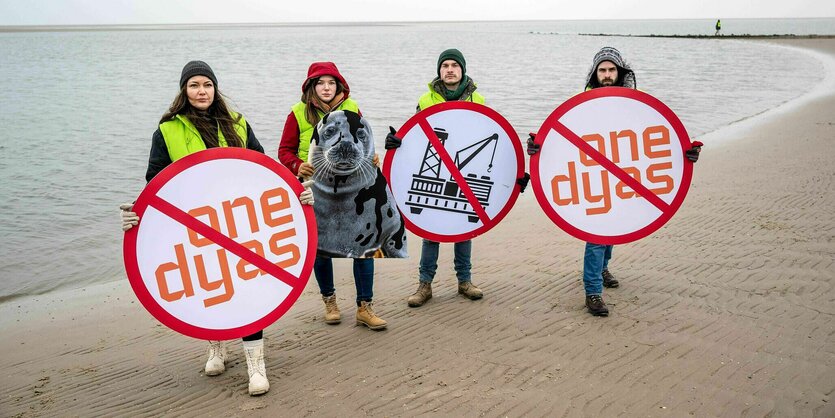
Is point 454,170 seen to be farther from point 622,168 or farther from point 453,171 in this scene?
point 622,168

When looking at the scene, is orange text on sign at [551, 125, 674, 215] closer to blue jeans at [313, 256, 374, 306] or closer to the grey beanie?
blue jeans at [313, 256, 374, 306]

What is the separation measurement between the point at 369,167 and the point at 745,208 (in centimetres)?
531

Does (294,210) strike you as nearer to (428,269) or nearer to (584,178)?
(428,269)

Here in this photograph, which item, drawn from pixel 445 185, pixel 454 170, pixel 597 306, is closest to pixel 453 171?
pixel 454 170

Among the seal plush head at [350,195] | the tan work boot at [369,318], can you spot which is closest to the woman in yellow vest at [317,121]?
the tan work boot at [369,318]

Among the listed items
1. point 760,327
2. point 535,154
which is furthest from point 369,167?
point 760,327

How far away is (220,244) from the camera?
10.9ft

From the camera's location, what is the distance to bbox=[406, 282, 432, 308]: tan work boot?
4902 millimetres

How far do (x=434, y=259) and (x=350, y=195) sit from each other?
1.14 metres

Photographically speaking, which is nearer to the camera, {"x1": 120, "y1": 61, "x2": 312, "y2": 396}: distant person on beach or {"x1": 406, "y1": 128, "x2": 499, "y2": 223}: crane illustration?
{"x1": 120, "y1": 61, "x2": 312, "y2": 396}: distant person on beach

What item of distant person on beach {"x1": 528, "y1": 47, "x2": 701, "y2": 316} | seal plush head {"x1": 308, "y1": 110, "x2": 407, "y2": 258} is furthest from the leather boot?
seal plush head {"x1": 308, "y1": 110, "x2": 407, "y2": 258}

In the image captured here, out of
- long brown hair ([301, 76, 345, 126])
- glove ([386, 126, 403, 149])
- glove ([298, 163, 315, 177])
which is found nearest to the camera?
glove ([298, 163, 315, 177])

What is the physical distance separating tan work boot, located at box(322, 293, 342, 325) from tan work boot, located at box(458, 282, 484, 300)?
1061 mm

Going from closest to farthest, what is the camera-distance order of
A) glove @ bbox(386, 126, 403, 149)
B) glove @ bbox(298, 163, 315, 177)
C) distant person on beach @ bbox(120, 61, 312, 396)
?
distant person on beach @ bbox(120, 61, 312, 396) → glove @ bbox(298, 163, 315, 177) → glove @ bbox(386, 126, 403, 149)
